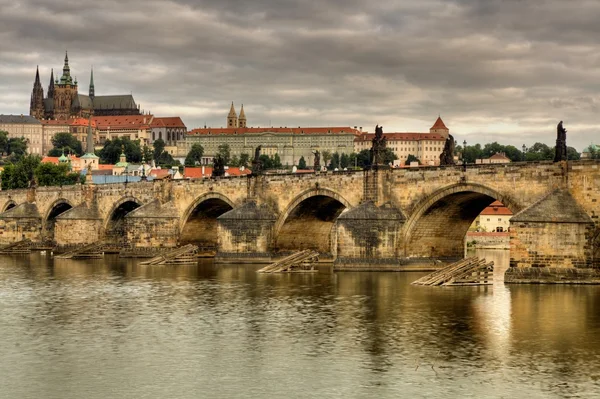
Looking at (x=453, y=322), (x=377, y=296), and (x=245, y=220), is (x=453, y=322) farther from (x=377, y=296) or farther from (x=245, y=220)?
(x=245, y=220)

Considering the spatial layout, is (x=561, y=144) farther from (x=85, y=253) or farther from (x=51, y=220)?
(x=51, y=220)

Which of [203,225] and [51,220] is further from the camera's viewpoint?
[51,220]

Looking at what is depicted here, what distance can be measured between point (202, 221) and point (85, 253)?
8835 millimetres

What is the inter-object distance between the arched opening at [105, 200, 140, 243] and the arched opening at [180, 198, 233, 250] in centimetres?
912

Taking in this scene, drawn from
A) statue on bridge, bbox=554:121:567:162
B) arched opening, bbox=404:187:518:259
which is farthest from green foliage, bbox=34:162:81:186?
statue on bridge, bbox=554:121:567:162

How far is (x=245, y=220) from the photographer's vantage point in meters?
55.9

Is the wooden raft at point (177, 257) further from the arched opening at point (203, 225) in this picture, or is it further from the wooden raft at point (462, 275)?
the wooden raft at point (462, 275)

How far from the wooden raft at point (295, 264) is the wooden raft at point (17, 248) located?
103 ft

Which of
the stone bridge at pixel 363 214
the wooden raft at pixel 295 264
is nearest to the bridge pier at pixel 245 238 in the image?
the stone bridge at pixel 363 214

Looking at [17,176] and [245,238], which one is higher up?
[17,176]

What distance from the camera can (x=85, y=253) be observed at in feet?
221

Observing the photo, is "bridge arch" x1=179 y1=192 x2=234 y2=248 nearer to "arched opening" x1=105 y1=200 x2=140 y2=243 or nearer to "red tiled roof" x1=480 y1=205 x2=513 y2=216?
"arched opening" x1=105 y1=200 x2=140 y2=243

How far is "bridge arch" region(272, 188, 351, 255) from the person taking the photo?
5547 centimetres

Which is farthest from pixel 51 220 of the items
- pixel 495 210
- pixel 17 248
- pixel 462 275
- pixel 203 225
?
pixel 462 275
